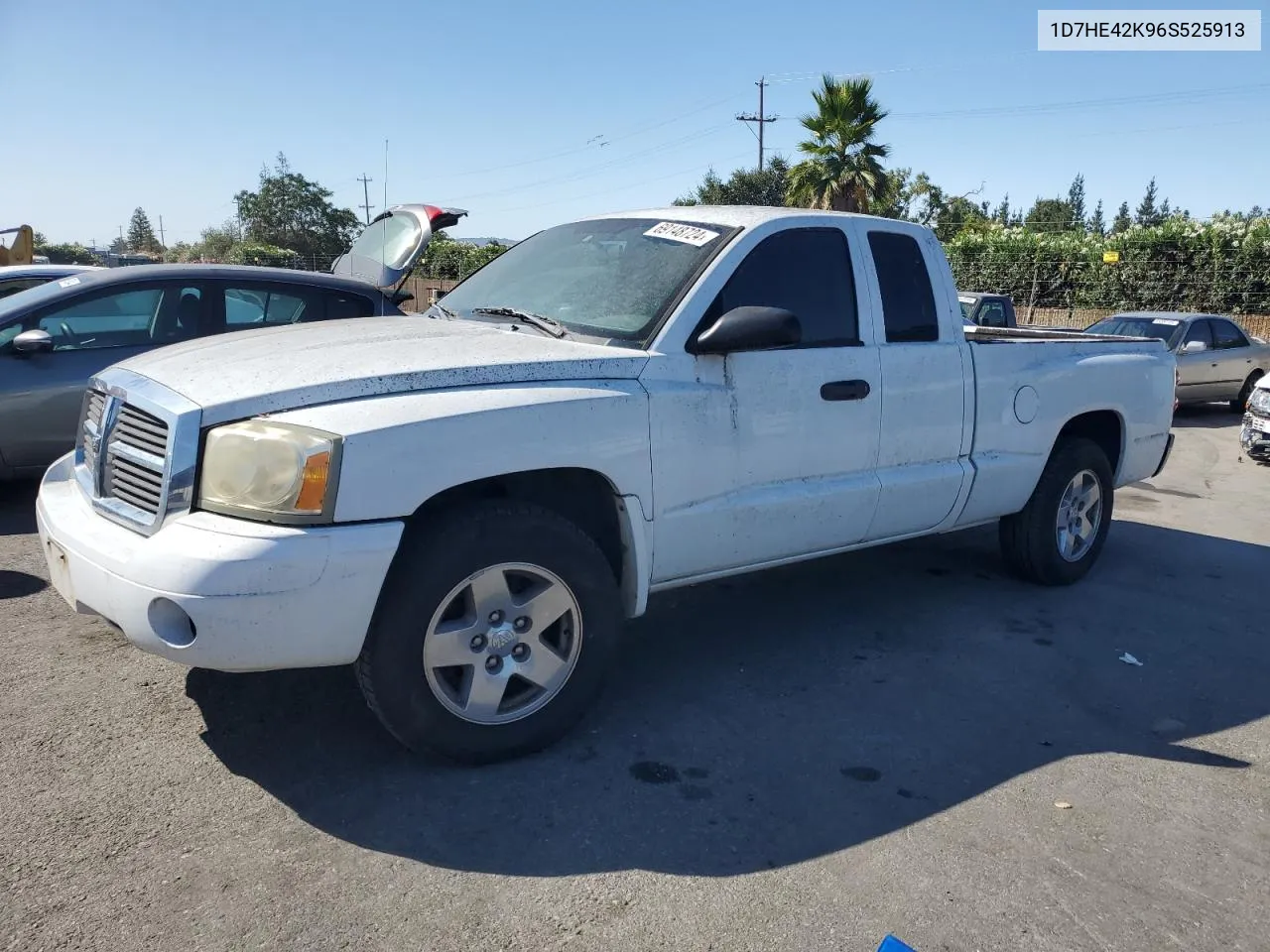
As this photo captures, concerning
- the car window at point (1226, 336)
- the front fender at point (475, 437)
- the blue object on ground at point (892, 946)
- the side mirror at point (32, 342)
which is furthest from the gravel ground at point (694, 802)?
the car window at point (1226, 336)

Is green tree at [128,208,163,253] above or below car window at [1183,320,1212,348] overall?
above

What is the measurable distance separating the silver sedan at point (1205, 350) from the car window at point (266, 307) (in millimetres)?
11246

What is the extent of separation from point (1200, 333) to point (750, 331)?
13.3m

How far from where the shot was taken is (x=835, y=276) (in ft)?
14.6

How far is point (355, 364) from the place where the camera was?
3252mm

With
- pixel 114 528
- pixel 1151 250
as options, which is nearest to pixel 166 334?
pixel 114 528

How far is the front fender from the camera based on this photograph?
2934 millimetres


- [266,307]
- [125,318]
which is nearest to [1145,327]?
[266,307]

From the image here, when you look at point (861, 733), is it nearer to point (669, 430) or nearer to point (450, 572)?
point (669, 430)

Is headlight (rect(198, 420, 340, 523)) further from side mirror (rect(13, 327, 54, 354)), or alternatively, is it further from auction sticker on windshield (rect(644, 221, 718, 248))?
side mirror (rect(13, 327, 54, 354))

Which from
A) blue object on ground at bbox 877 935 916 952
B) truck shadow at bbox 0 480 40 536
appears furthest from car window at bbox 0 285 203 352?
blue object on ground at bbox 877 935 916 952

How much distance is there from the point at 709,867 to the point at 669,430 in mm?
1510

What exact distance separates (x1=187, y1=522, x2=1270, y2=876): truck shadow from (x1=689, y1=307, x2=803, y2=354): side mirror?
4.66ft

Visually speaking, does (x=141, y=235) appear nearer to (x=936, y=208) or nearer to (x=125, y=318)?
(x=936, y=208)
